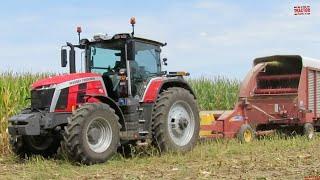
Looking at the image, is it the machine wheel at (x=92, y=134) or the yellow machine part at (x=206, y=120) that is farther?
the yellow machine part at (x=206, y=120)

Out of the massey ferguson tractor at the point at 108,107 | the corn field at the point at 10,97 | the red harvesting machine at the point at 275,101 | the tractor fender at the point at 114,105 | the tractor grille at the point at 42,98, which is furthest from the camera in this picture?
the red harvesting machine at the point at 275,101

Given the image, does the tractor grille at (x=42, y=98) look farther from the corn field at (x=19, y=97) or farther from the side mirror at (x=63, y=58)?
the corn field at (x=19, y=97)

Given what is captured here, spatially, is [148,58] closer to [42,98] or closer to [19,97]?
[42,98]

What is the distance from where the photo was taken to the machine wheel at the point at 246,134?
39.8 ft

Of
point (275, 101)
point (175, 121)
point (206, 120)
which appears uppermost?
point (275, 101)

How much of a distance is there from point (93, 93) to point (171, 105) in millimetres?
1419

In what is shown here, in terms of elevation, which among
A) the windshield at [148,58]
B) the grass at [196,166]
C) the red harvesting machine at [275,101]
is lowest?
the grass at [196,166]

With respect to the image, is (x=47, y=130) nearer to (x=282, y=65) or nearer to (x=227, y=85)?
(x=282, y=65)

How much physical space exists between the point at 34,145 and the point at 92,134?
1490 mm

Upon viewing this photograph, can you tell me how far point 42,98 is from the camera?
29.4 ft

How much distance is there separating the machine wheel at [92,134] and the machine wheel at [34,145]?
124cm

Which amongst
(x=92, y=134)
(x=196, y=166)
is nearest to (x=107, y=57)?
(x=92, y=134)

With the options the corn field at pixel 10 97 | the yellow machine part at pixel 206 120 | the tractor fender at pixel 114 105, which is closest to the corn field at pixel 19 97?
the corn field at pixel 10 97

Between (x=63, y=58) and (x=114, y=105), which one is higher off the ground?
(x=63, y=58)
